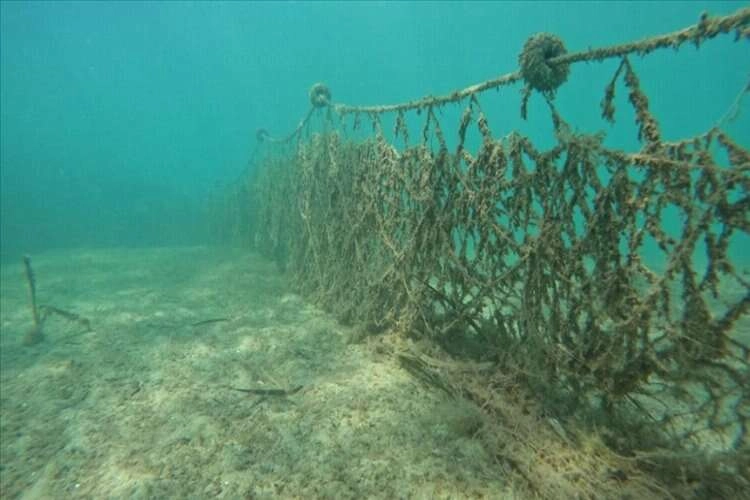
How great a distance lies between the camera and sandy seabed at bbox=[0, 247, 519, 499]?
326 cm

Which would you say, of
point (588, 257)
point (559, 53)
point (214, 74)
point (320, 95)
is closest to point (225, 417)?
point (588, 257)

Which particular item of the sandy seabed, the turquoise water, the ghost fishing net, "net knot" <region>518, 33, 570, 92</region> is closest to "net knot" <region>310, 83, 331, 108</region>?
the ghost fishing net

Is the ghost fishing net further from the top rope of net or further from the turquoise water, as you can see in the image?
the turquoise water

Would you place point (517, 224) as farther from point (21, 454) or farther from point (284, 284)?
point (284, 284)

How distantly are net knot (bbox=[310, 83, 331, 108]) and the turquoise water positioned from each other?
15.7 meters

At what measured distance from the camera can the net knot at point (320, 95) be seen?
332 inches

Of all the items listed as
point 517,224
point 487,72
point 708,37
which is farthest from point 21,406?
point 487,72

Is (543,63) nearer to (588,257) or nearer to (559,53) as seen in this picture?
(559,53)

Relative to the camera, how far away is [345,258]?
6.64 metres

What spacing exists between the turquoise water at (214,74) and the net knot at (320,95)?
1567cm

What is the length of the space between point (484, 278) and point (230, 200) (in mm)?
13596

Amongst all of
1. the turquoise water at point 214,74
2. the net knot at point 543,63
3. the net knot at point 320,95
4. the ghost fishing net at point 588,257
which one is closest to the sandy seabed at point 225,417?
the ghost fishing net at point 588,257

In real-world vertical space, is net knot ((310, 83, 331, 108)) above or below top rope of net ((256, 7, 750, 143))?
above

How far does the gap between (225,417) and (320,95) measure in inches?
251
